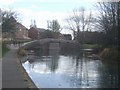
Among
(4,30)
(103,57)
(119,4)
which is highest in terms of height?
(119,4)

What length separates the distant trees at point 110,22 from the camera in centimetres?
4322

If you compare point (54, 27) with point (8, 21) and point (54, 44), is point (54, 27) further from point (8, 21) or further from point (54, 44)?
point (8, 21)

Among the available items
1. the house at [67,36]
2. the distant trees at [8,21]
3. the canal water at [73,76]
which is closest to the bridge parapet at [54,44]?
the distant trees at [8,21]

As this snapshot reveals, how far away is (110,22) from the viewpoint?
46.4 m

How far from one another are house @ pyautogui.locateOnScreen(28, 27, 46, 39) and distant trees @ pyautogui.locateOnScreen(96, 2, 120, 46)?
48859 mm

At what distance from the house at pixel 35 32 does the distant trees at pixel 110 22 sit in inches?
1924

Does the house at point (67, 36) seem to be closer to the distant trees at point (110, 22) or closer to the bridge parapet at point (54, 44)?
the bridge parapet at point (54, 44)

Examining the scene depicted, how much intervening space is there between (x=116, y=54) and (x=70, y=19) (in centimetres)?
5051

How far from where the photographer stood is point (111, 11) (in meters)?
46.7

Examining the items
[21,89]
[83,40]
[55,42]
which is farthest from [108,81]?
[83,40]

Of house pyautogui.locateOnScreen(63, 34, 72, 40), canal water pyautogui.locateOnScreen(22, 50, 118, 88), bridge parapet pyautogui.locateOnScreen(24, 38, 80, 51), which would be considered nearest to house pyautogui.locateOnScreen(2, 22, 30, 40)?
bridge parapet pyautogui.locateOnScreen(24, 38, 80, 51)

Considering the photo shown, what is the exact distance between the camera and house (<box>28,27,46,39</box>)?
325ft

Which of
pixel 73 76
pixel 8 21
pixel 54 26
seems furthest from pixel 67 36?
pixel 73 76

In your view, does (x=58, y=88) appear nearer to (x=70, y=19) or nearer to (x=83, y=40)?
(x=83, y=40)
